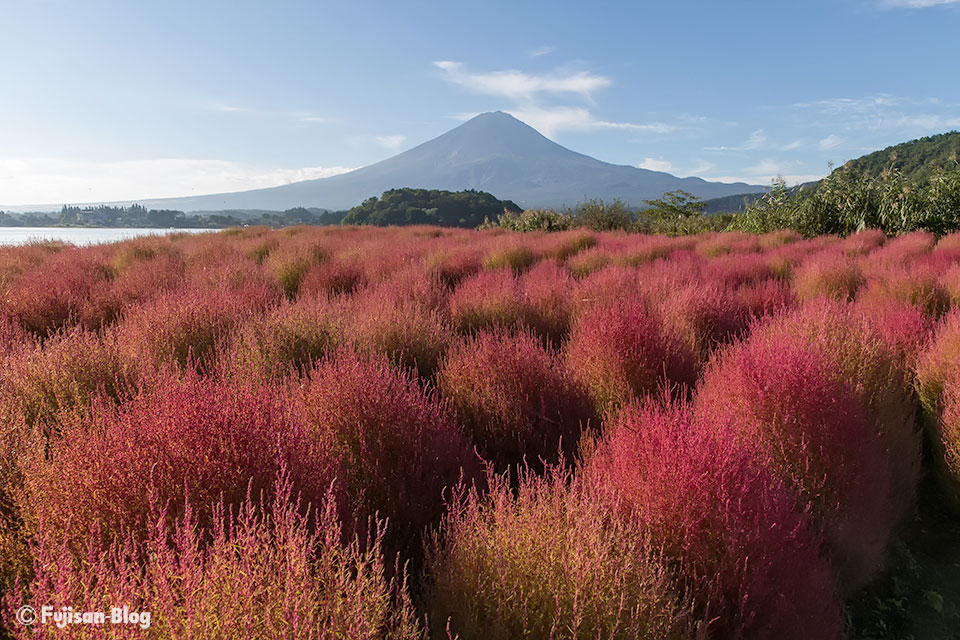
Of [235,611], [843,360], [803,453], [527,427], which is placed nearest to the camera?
[235,611]

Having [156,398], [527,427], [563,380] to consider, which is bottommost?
[527,427]

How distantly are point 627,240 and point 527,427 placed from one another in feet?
28.1

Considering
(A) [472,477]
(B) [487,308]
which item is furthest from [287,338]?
(A) [472,477]

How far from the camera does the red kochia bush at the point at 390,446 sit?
2219mm

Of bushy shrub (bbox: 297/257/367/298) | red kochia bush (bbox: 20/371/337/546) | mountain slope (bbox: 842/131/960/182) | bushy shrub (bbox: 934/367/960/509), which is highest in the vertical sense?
mountain slope (bbox: 842/131/960/182)

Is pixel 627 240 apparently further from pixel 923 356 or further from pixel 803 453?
pixel 803 453

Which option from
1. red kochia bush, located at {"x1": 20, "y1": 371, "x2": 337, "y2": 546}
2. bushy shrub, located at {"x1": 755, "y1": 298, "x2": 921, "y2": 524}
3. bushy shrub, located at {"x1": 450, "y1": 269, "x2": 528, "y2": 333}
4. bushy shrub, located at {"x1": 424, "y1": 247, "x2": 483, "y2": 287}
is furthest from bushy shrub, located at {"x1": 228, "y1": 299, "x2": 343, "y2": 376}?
bushy shrub, located at {"x1": 424, "y1": 247, "x2": 483, "y2": 287}

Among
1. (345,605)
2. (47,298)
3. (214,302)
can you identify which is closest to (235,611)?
(345,605)

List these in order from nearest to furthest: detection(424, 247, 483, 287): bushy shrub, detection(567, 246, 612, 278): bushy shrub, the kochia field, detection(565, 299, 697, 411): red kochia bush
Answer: the kochia field, detection(565, 299, 697, 411): red kochia bush, detection(424, 247, 483, 287): bushy shrub, detection(567, 246, 612, 278): bushy shrub

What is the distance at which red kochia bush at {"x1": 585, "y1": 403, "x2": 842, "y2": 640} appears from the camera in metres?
1.73

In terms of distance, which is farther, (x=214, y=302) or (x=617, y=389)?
(x=214, y=302)

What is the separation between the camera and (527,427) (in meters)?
2.94

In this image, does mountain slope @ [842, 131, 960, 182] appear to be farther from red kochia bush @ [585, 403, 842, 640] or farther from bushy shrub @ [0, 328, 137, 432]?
bushy shrub @ [0, 328, 137, 432]

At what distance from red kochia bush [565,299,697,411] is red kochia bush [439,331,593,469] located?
19 centimetres
